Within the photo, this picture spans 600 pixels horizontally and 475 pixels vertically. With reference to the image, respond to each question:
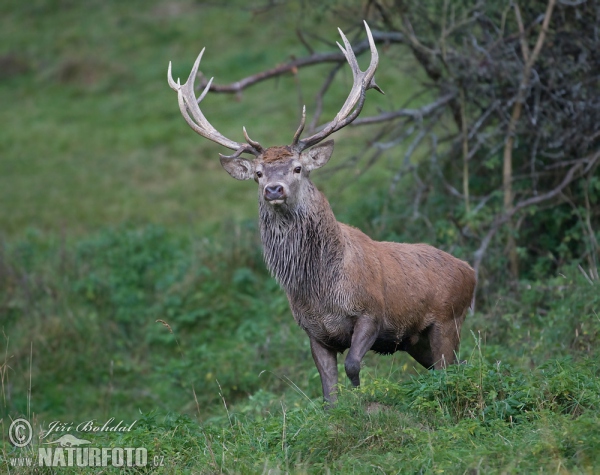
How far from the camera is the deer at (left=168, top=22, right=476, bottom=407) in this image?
599 cm

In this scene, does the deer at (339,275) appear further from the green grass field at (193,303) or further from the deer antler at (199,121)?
the green grass field at (193,303)

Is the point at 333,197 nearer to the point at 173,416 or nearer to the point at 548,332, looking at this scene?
the point at 548,332

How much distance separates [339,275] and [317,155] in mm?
938

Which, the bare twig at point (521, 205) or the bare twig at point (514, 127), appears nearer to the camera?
the bare twig at point (521, 205)

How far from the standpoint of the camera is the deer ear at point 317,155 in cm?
636

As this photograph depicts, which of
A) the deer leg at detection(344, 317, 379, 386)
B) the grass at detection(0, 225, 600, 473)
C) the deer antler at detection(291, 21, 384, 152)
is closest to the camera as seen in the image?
the grass at detection(0, 225, 600, 473)

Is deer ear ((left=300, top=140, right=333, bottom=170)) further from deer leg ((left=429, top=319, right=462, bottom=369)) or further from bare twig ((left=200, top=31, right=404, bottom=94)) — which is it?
bare twig ((left=200, top=31, right=404, bottom=94))

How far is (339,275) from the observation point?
19.8ft

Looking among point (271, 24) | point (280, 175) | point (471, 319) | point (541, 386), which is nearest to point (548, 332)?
point (471, 319)

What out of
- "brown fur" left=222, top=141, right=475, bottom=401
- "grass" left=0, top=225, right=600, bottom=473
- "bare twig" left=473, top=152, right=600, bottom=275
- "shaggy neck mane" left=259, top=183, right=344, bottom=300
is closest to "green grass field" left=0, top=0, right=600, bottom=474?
"grass" left=0, top=225, right=600, bottom=473

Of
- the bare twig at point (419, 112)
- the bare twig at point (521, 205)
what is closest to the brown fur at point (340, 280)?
the bare twig at point (521, 205)

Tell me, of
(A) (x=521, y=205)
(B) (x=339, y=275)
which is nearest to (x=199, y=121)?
(B) (x=339, y=275)

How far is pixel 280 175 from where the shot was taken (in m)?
6.06

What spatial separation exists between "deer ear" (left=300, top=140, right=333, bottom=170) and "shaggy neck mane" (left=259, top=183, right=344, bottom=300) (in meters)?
0.20
